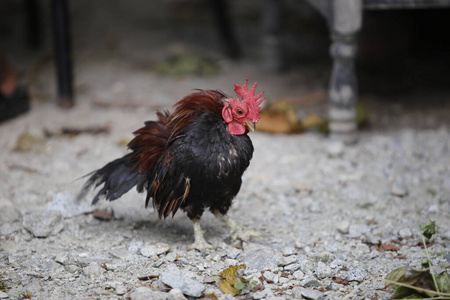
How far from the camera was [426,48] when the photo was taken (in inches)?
338

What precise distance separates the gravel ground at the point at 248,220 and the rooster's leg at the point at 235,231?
0.05 metres

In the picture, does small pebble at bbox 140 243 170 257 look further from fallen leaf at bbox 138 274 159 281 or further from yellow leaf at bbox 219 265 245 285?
yellow leaf at bbox 219 265 245 285

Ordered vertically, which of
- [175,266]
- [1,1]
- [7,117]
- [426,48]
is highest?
[1,1]

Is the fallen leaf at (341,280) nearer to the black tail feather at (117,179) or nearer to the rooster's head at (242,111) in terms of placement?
the rooster's head at (242,111)

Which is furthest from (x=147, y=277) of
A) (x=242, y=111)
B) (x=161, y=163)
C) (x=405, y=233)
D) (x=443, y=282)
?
(x=405, y=233)

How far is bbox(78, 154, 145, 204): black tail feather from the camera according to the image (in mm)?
→ 3762

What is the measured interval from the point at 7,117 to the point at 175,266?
4062 mm

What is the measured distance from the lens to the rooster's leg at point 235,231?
388 cm

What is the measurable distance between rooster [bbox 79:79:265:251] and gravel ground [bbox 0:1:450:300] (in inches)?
13.9

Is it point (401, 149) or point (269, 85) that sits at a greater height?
point (269, 85)

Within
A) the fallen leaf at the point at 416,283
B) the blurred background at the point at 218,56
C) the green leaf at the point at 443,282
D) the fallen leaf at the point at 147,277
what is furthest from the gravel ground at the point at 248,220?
the blurred background at the point at 218,56

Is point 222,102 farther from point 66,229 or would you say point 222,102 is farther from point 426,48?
point 426,48

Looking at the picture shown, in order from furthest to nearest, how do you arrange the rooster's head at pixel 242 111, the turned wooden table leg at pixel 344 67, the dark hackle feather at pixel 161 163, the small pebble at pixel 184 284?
the turned wooden table leg at pixel 344 67
the dark hackle feather at pixel 161 163
the rooster's head at pixel 242 111
the small pebble at pixel 184 284

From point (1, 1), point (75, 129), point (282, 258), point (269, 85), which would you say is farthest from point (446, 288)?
point (1, 1)
